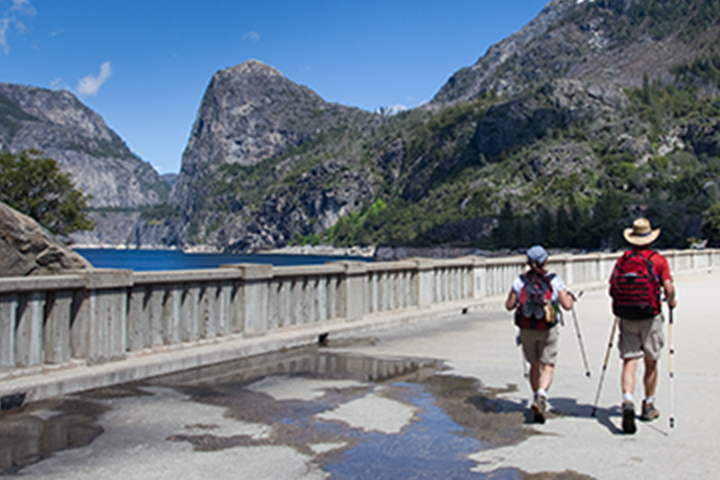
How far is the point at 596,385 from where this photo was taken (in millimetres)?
8227

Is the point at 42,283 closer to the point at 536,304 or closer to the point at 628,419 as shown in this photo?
the point at 536,304

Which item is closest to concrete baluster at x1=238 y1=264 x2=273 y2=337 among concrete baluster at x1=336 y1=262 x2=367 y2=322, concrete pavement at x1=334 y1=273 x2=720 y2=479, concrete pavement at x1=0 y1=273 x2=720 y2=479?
concrete pavement at x1=0 y1=273 x2=720 y2=479

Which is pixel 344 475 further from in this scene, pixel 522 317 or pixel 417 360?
pixel 417 360

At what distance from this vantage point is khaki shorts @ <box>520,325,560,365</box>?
648 cm

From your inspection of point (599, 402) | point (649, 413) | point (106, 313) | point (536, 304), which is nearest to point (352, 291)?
point (106, 313)

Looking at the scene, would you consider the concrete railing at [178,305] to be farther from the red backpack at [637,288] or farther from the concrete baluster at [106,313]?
the red backpack at [637,288]

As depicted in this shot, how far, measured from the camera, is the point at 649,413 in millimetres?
6414

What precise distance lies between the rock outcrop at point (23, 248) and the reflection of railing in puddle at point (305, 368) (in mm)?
2085

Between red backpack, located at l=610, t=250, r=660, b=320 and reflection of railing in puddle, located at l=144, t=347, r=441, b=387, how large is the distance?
325 centimetres

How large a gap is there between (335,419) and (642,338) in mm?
2912

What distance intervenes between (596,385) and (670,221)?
143 metres

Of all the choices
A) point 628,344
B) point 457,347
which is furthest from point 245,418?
point 457,347

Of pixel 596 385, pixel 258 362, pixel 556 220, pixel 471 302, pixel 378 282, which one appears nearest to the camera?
pixel 596 385

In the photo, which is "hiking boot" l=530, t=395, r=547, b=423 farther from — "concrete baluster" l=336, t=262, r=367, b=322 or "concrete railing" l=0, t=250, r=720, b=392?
"concrete baluster" l=336, t=262, r=367, b=322
